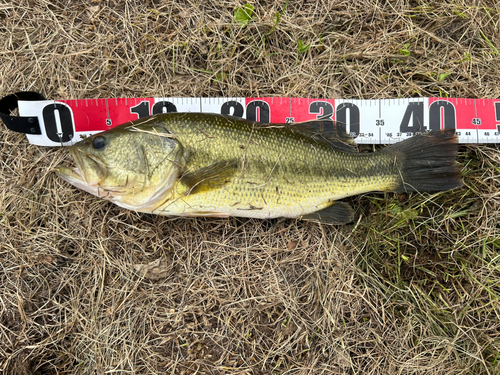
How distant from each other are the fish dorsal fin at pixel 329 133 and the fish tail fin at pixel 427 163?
337 millimetres

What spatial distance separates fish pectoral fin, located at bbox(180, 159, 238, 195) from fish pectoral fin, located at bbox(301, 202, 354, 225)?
801 mm

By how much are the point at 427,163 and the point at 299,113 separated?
1.23 m

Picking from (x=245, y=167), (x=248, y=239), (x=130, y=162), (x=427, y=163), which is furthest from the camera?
(x=248, y=239)

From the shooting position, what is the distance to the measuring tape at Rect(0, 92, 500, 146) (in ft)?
9.64

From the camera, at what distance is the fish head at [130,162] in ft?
7.94

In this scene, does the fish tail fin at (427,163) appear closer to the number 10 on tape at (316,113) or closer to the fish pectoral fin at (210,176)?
the number 10 on tape at (316,113)

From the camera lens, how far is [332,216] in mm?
2803

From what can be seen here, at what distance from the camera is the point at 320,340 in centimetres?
287

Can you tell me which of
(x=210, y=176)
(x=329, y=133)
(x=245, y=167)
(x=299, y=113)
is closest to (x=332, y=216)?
Result: (x=329, y=133)

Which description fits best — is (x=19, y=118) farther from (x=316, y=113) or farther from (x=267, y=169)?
(x=316, y=113)

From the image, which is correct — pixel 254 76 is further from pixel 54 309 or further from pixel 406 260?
pixel 54 309

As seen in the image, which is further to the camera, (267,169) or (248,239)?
(248,239)

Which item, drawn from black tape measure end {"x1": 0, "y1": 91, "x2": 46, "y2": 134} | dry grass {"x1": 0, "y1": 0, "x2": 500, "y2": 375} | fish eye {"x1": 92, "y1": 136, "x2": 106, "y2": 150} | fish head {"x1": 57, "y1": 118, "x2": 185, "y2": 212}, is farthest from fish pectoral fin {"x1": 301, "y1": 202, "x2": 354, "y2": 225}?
black tape measure end {"x1": 0, "y1": 91, "x2": 46, "y2": 134}

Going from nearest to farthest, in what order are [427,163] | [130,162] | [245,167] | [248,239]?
[130,162], [245,167], [427,163], [248,239]
